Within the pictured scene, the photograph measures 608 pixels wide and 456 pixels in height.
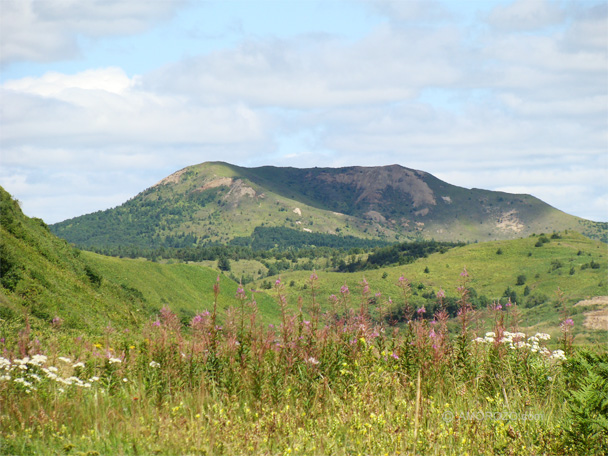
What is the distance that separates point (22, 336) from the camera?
816 cm

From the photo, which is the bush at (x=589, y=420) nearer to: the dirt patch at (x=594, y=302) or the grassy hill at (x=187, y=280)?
the grassy hill at (x=187, y=280)

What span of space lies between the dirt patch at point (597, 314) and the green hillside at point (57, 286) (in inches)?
2109

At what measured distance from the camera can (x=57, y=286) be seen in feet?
101

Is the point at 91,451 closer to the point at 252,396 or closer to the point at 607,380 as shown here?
the point at 252,396

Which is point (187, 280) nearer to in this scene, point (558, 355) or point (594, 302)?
point (558, 355)

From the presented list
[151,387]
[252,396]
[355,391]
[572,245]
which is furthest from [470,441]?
[572,245]

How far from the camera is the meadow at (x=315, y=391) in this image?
5.63 metres

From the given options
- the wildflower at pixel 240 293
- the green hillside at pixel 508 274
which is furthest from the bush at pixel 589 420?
the green hillside at pixel 508 274

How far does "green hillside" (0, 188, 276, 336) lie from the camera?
25.1 m

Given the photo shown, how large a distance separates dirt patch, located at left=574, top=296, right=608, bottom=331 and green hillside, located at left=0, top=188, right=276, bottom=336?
176 ft

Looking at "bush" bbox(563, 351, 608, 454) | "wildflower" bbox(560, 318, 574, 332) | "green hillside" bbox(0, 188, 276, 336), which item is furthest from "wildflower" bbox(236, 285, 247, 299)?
"wildflower" bbox(560, 318, 574, 332)

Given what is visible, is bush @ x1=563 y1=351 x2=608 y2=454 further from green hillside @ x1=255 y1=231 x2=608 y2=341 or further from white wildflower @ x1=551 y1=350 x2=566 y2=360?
green hillside @ x1=255 y1=231 x2=608 y2=341

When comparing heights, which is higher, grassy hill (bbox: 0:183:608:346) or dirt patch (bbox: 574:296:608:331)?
grassy hill (bbox: 0:183:608:346)

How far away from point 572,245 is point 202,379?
631 ft
